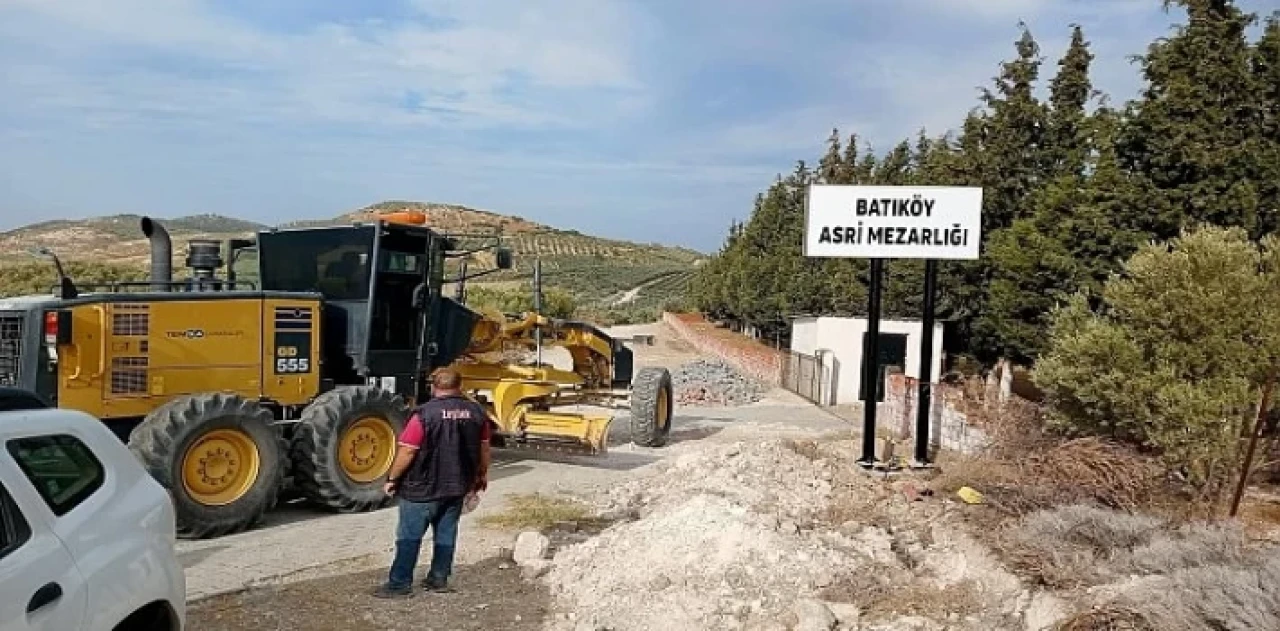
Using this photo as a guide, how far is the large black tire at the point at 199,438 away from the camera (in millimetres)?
9023

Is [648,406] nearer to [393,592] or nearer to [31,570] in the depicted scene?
[393,592]

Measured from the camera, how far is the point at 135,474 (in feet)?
15.7

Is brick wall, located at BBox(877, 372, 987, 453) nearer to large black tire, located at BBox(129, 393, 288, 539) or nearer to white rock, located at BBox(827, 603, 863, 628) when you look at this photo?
white rock, located at BBox(827, 603, 863, 628)

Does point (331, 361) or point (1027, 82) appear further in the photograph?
point (1027, 82)

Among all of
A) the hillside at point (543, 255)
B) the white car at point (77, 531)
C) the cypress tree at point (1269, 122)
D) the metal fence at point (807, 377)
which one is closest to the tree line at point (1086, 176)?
the cypress tree at point (1269, 122)

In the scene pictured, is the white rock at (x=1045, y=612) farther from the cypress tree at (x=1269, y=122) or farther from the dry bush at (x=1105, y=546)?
the cypress tree at (x=1269, y=122)

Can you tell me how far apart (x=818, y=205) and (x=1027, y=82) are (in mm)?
12162

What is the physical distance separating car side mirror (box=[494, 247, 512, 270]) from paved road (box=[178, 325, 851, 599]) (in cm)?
257

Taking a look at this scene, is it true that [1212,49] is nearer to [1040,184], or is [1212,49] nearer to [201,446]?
[1040,184]

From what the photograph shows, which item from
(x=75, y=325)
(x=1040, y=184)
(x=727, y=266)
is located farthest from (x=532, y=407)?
(x=727, y=266)

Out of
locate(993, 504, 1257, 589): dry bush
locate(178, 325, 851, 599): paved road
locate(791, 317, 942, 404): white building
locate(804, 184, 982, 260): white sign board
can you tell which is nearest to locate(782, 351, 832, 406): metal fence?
locate(791, 317, 942, 404): white building

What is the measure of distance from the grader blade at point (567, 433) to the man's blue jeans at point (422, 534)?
5.46m

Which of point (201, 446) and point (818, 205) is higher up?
point (818, 205)

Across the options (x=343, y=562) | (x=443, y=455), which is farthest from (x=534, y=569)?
(x=343, y=562)
